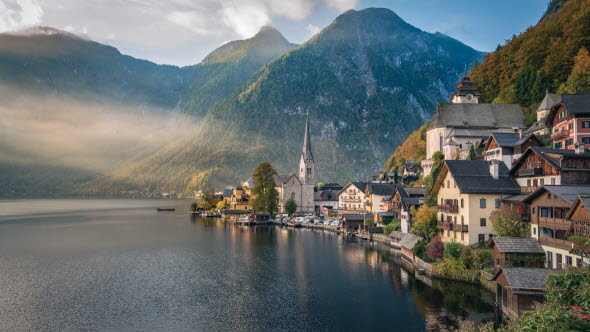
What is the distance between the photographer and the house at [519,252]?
1550 inches

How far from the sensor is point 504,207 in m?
45.7

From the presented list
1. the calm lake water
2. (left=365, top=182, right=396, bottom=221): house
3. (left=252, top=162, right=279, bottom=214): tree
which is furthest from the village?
(left=252, top=162, right=279, bottom=214): tree

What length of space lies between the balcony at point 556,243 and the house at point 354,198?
69923mm

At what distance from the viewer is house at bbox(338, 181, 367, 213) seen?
377 ft

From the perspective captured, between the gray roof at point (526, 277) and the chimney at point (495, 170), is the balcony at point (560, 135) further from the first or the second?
the gray roof at point (526, 277)

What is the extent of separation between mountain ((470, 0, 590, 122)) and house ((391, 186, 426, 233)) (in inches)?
1281

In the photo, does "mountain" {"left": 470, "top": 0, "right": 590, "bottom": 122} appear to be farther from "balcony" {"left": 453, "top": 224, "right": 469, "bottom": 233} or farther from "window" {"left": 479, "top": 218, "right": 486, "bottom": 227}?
"balcony" {"left": 453, "top": 224, "right": 469, "bottom": 233}

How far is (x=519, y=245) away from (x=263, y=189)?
96.4 metres

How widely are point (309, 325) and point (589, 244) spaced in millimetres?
23457

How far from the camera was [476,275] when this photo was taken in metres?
44.9

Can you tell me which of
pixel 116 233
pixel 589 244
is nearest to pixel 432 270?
pixel 589 244

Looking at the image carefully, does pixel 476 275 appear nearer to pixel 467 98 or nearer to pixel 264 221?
pixel 467 98

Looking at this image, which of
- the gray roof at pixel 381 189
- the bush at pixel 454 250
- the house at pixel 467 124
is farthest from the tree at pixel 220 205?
the bush at pixel 454 250

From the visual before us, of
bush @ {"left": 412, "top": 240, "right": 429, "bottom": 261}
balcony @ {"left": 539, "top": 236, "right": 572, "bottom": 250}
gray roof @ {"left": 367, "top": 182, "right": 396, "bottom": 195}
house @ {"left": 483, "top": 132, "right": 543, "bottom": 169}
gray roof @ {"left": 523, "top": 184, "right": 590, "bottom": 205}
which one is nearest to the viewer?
balcony @ {"left": 539, "top": 236, "right": 572, "bottom": 250}
